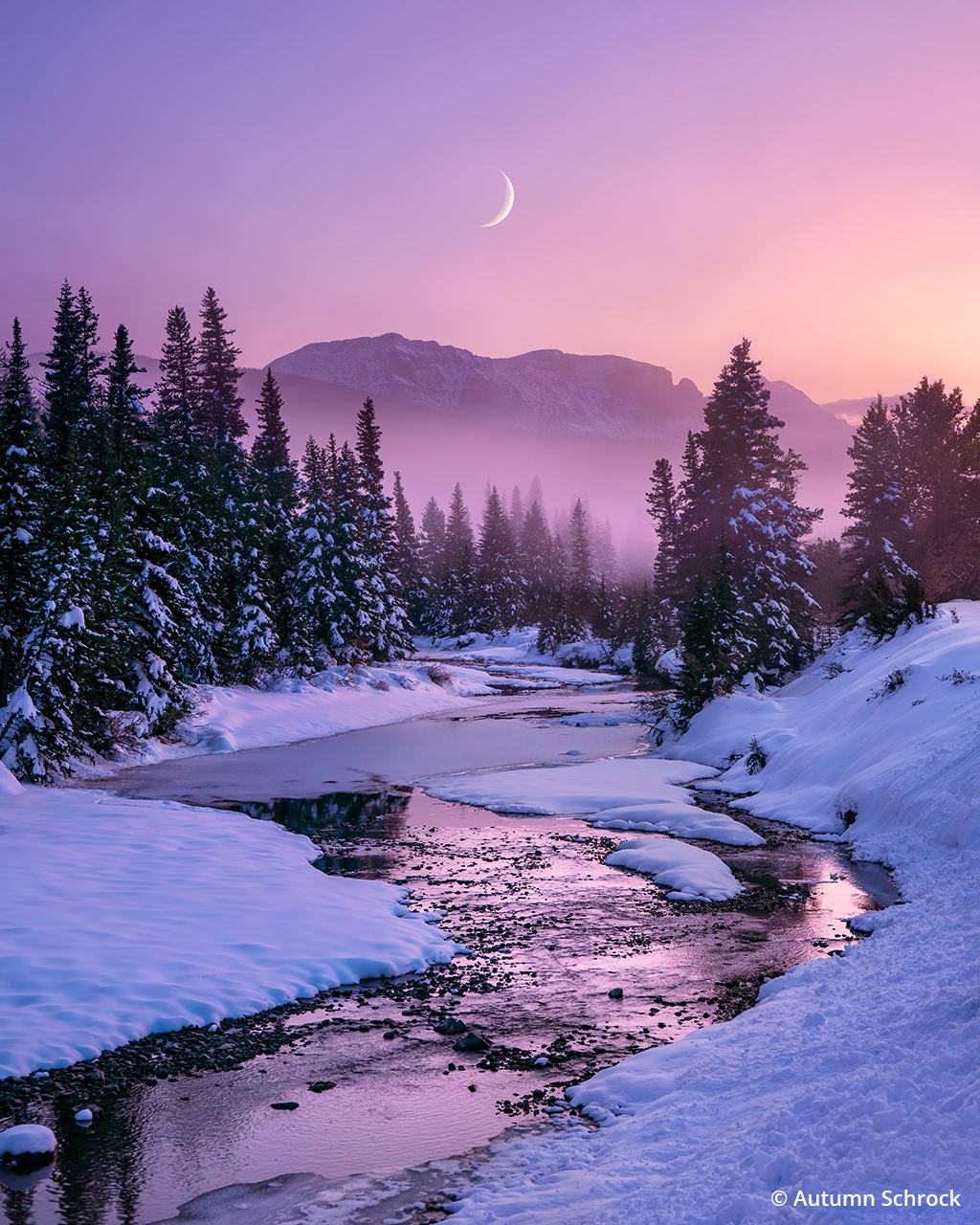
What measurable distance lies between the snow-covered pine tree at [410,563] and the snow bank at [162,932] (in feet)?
263

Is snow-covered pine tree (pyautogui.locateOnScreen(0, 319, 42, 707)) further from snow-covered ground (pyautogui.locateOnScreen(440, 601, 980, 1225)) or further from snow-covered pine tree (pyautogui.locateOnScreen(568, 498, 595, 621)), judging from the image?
snow-covered pine tree (pyautogui.locateOnScreen(568, 498, 595, 621))

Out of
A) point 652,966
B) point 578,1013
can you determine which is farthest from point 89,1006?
point 652,966

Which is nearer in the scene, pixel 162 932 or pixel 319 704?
pixel 162 932

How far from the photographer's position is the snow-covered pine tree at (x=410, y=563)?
94.9 m

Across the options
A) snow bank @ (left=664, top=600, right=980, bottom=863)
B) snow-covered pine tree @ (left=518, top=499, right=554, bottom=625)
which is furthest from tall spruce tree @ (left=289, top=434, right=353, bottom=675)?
snow-covered pine tree @ (left=518, top=499, right=554, bottom=625)

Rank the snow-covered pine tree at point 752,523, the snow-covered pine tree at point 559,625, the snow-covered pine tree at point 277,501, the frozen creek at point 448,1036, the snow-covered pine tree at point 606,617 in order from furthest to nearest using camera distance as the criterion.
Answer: the snow-covered pine tree at point 606,617
the snow-covered pine tree at point 559,625
the snow-covered pine tree at point 277,501
the snow-covered pine tree at point 752,523
the frozen creek at point 448,1036

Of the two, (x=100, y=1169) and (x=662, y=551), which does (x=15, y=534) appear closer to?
(x=100, y=1169)

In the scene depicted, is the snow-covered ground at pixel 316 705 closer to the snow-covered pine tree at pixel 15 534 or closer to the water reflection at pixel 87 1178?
the snow-covered pine tree at pixel 15 534

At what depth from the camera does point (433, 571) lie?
114062mm

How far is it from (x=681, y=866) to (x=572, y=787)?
684 cm

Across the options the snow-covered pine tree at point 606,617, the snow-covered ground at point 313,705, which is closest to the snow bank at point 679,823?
the snow-covered ground at point 313,705

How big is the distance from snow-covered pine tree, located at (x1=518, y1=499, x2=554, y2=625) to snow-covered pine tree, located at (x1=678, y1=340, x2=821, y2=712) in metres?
58.9

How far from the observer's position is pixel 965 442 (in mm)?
42094

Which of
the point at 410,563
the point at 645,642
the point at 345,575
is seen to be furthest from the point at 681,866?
the point at 410,563
